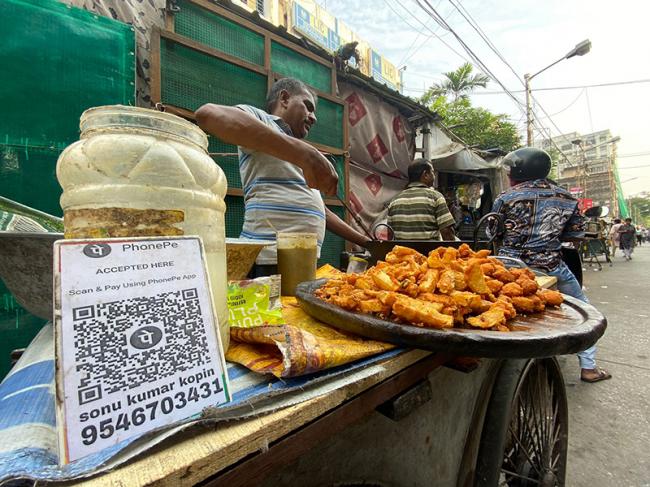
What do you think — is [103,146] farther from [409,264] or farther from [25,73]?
[25,73]

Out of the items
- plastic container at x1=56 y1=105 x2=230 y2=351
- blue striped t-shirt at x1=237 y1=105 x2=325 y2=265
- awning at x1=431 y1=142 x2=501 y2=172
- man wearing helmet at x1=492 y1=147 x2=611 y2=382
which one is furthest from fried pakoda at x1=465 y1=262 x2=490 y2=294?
awning at x1=431 y1=142 x2=501 y2=172

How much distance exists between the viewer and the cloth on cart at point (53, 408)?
37 centimetres

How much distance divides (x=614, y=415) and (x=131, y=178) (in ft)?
12.2

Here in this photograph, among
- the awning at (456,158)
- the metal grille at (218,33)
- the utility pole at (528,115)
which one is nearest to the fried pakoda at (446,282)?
the metal grille at (218,33)

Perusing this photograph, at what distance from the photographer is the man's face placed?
2.14m

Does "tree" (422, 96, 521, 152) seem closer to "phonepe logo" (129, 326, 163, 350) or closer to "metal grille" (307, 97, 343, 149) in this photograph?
"metal grille" (307, 97, 343, 149)

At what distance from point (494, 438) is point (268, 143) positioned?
1.50m

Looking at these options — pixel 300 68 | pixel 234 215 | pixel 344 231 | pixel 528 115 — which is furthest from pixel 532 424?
pixel 528 115

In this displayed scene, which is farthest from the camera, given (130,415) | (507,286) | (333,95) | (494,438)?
(333,95)

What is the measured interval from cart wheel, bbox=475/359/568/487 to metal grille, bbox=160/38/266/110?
140 inches

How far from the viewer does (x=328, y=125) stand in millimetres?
4688

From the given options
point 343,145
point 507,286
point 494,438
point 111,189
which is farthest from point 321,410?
point 343,145

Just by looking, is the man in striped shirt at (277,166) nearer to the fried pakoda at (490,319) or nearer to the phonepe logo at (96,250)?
the fried pakoda at (490,319)

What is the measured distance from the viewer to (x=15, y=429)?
43 cm
